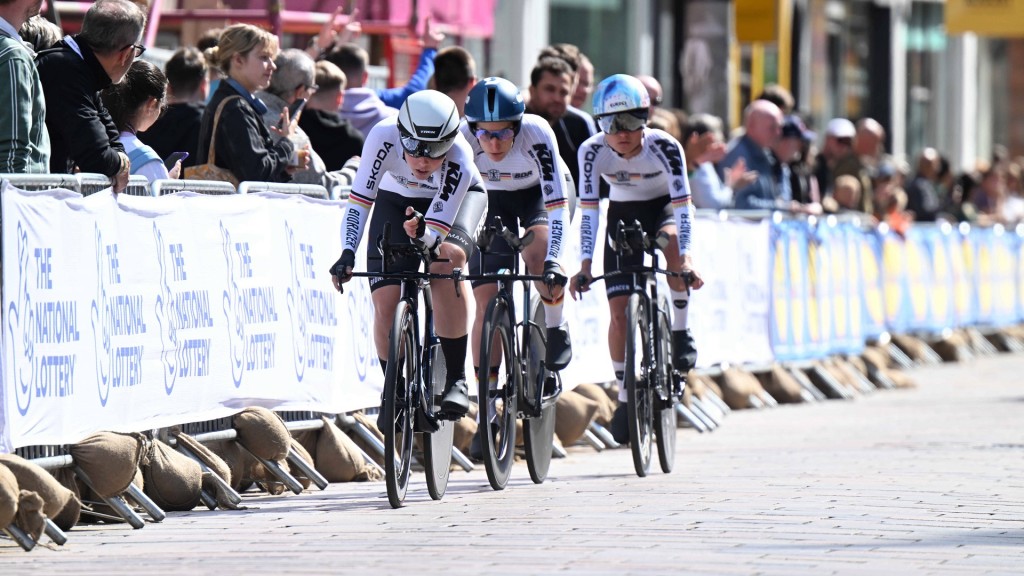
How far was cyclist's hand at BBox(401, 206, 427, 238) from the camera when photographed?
9664 millimetres

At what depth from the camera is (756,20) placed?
25609mm

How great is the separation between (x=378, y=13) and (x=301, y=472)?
21.8 ft

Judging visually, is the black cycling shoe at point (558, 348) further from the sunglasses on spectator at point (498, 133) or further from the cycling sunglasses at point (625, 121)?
the cycling sunglasses at point (625, 121)

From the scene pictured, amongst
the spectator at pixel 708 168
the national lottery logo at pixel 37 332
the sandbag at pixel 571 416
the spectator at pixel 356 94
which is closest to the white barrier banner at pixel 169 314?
the national lottery logo at pixel 37 332

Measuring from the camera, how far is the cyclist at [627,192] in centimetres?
1155

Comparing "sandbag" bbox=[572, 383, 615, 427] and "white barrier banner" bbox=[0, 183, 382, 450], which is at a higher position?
"white barrier banner" bbox=[0, 183, 382, 450]

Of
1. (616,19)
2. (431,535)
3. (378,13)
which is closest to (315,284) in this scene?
(431,535)

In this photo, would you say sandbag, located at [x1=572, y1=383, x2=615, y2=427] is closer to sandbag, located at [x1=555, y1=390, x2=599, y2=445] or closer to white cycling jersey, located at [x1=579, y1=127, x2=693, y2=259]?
sandbag, located at [x1=555, y1=390, x2=599, y2=445]

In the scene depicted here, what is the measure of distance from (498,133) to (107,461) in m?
2.78

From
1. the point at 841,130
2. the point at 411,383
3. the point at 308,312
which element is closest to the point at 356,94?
the point at 308,312

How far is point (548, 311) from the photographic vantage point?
36.4 ft

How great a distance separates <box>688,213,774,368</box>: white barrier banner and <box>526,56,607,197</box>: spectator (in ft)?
7.93

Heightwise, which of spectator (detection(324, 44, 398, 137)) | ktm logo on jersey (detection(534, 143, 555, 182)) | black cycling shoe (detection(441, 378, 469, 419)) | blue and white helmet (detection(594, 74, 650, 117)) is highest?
spectator (detection(324, 44, 398, 137))

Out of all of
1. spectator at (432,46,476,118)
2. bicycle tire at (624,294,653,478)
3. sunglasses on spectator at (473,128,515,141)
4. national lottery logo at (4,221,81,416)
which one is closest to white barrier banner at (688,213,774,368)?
spectator at (432,46,476,118)
